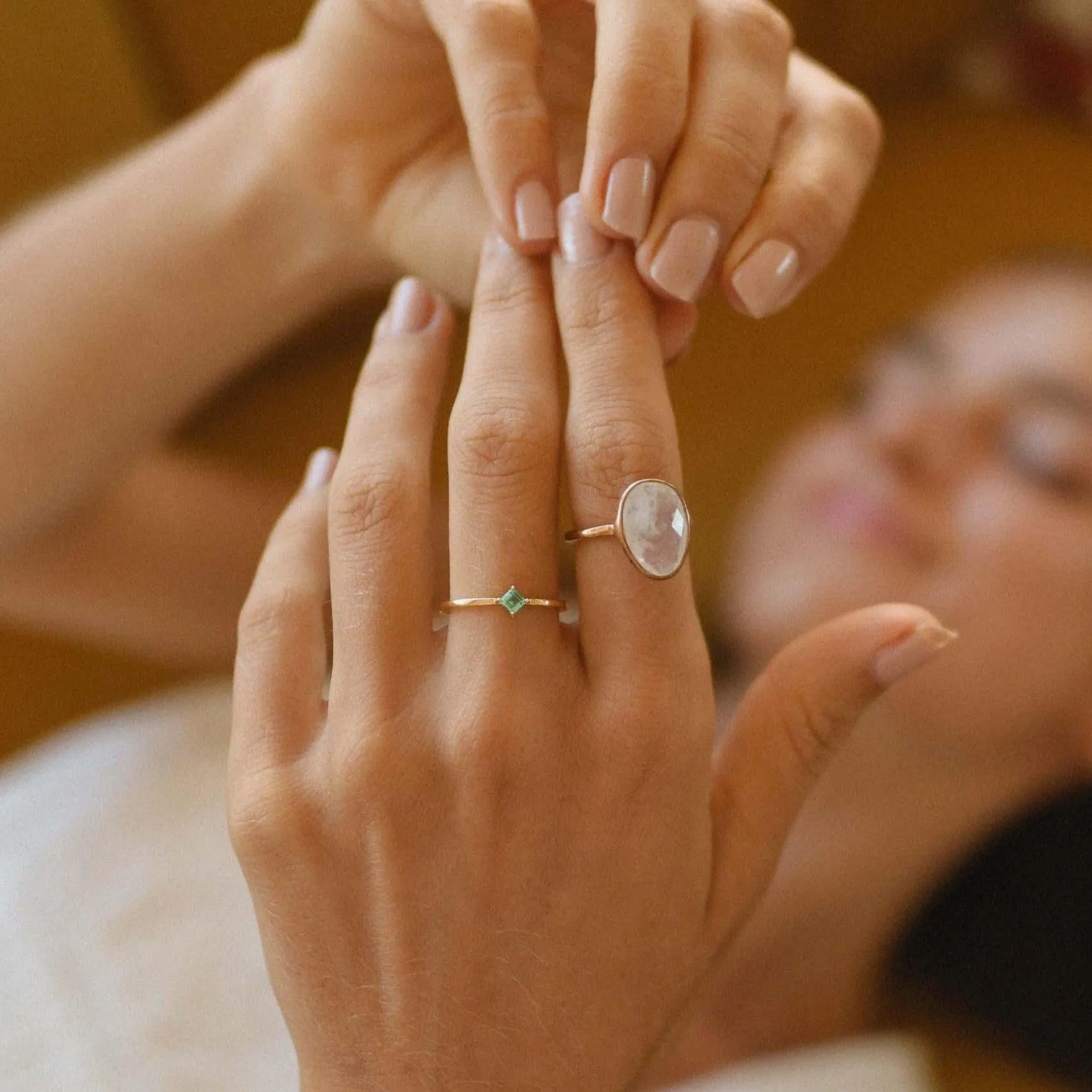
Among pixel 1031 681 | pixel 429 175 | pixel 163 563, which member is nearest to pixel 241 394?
pixel 163 563

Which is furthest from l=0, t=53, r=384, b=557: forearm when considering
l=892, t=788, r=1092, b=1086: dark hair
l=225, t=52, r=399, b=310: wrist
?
l=892, t=788, r=1092, b=1086: dark hair

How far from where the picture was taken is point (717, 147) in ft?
1.51

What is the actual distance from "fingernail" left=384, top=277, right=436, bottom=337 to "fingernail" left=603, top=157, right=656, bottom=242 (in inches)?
4.3

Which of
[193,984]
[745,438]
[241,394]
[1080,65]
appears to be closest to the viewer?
[193,984]

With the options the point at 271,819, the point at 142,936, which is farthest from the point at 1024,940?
the point at 271,819

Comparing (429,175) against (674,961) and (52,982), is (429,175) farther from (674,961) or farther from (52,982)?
(52,982)

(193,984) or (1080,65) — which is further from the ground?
(1080,65)

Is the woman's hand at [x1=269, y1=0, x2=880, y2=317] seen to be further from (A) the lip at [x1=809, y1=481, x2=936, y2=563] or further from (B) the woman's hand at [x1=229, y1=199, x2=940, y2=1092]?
(A) the lip at [x1=809, y1=481, x2=936, y2=563]

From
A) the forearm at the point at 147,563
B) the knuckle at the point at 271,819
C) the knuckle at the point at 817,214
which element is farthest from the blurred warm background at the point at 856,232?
the knuckle at the point at 271,819

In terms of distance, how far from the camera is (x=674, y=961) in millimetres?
483

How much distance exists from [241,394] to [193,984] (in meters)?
0.46

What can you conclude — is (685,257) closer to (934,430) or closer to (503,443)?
(503,443)

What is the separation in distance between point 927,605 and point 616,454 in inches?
22.4

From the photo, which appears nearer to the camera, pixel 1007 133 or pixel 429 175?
pixel 429 175
